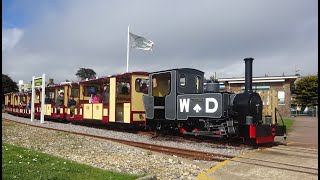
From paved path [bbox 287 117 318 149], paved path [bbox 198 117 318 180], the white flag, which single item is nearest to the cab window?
paved path [bbox 287 117 318 149]

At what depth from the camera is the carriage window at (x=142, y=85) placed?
50.6 ft

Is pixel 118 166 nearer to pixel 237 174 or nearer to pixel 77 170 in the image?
pixel 77 170

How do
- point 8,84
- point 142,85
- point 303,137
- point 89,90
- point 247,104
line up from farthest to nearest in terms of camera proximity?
point 8,84, point 89,90, point 142,85, point 303,137, point 247,104

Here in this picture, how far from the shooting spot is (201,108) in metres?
11.9

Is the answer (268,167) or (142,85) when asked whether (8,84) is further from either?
(268,167)

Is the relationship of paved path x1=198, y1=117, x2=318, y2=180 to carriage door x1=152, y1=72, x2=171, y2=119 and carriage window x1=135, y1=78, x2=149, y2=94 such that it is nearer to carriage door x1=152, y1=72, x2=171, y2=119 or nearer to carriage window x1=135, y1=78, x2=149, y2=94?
carriage door x1=152, y1=72, x2=171, y2=119

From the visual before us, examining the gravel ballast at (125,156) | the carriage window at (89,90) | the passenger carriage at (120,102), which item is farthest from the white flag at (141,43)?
the gravel ballast at (125,156)

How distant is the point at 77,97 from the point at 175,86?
10.4m

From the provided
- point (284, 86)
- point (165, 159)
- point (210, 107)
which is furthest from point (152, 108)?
point (284, 86)

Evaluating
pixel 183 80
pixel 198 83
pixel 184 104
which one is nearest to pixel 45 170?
pixel 184 104

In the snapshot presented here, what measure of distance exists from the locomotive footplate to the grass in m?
5.58

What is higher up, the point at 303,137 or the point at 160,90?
the point at 160,90

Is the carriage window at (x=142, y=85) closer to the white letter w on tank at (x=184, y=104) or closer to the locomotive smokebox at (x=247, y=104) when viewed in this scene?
the white letter w on tank at (x=184, y=104)

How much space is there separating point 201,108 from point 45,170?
670 centimetres
